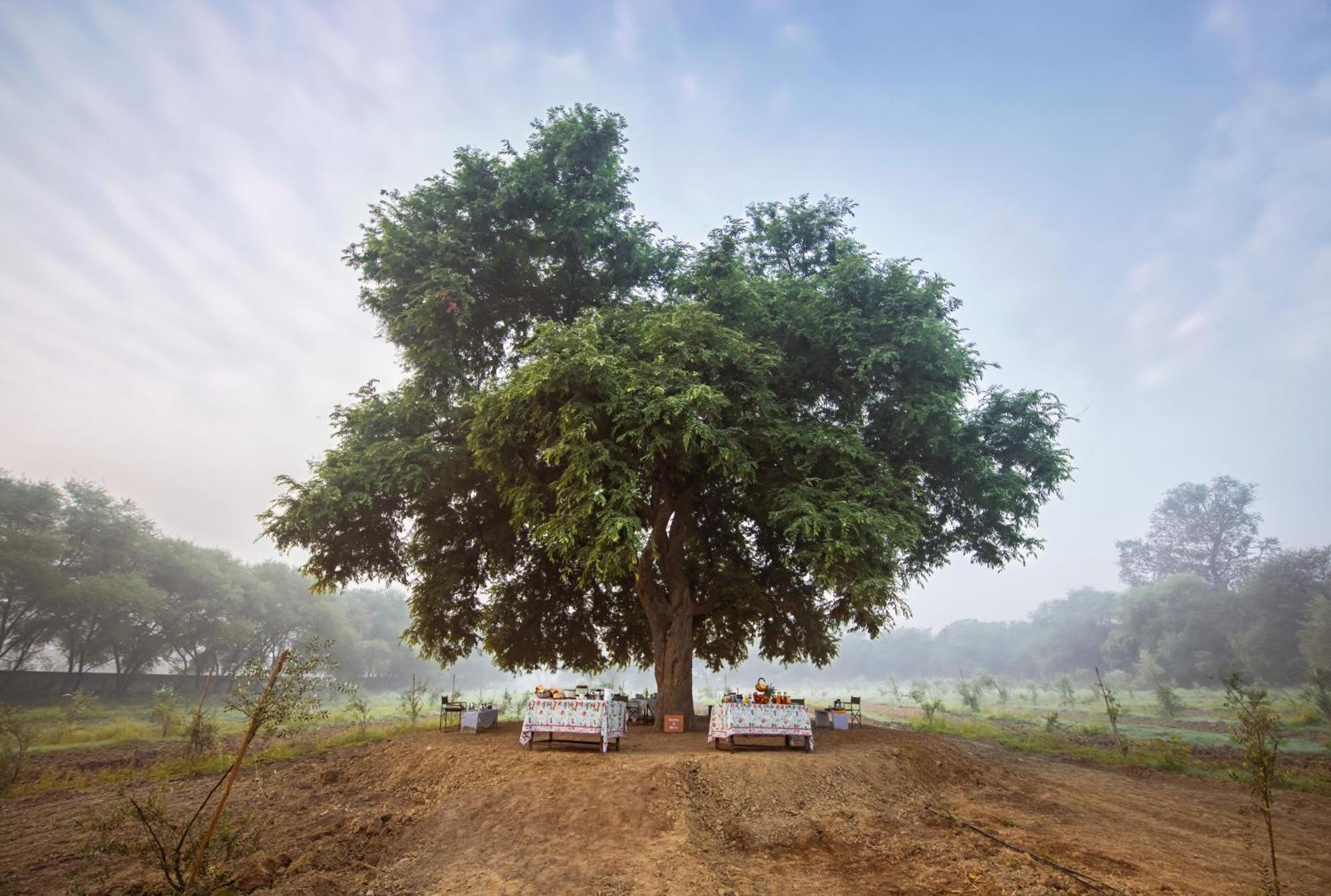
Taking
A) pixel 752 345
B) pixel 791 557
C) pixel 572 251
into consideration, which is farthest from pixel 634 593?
pixel 572 251

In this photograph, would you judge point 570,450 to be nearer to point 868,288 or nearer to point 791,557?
point 791,557

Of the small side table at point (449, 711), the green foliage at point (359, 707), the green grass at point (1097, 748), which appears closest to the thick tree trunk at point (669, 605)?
the small side table at point (449, 711)

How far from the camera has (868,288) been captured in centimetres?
1756

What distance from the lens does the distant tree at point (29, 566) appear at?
1233 inches

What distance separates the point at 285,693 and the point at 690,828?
5.76 metres

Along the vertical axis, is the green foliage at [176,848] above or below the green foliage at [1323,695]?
above

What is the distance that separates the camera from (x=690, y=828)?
336 inches

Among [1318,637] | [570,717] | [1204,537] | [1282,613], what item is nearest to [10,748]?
[570,717]

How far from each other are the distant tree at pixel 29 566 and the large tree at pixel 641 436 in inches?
1099

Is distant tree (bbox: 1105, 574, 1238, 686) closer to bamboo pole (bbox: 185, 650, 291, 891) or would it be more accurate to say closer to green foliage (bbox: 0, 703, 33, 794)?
bamboo pole (bbox: 185, 650, 291, 891)

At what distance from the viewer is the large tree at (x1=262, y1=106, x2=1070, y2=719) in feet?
45.9

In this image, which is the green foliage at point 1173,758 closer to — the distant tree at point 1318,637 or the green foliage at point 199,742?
the green foliage at point 199,742

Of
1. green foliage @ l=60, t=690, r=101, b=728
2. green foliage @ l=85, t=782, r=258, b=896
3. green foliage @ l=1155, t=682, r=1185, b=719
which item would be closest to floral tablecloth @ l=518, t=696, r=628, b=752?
green foliage @ l=85, t=782, r=258, b=896

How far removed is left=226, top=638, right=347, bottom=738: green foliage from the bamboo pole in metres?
0.01
